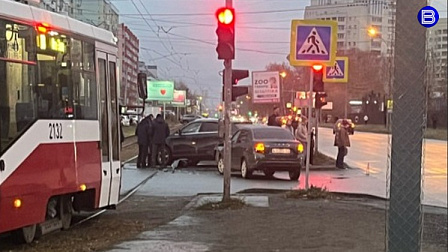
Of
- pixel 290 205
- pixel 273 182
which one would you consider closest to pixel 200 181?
pixel 273 182

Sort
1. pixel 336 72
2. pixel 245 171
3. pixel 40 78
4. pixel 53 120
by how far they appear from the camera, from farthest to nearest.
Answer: pixel 336 72, pixel 245 171, pixel 53 120, pixel 40 78

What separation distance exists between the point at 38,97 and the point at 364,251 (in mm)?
4556

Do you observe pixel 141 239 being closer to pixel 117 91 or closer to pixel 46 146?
pixel 46 146

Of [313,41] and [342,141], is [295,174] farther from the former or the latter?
[313,41]

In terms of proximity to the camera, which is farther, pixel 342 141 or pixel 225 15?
pixel 342 141

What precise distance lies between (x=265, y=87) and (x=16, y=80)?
113ft

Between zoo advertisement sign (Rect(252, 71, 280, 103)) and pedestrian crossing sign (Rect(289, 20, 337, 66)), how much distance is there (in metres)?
27.5

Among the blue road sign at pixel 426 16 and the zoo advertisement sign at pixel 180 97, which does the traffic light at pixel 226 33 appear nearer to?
the blue road sign at pixel 426 16

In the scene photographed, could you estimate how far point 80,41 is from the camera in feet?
34.4

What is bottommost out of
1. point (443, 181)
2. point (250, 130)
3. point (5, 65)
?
point (443, 181)

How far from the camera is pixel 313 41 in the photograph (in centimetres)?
1460

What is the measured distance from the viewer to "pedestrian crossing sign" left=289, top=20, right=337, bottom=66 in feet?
47.7

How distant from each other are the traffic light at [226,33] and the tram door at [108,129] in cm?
245

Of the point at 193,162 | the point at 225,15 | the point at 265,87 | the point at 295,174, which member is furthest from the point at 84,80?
the point at 265,87
